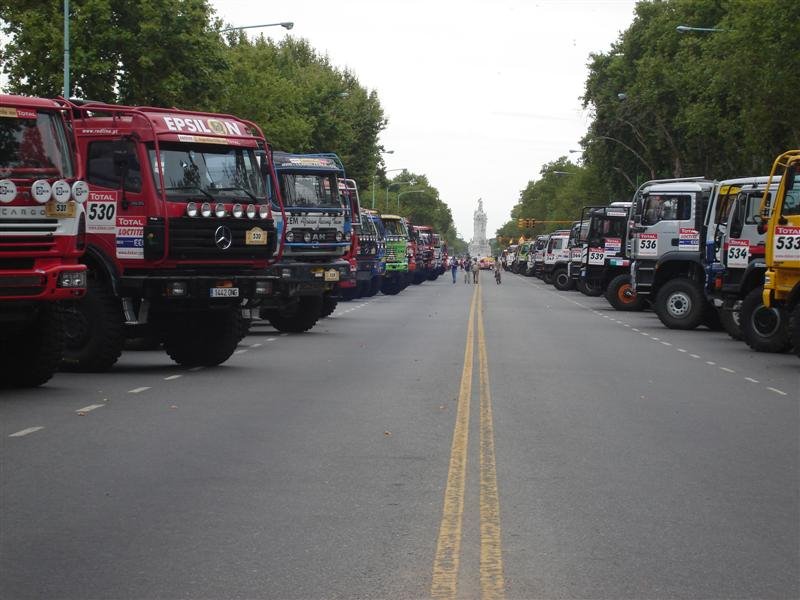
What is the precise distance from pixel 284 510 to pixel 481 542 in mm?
1441

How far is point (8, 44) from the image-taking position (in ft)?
122

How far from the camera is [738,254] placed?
2611cm

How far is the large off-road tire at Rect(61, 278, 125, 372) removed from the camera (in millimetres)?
17297

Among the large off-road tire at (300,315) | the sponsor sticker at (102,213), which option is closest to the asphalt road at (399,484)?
the sponsor sticker at (102,213)

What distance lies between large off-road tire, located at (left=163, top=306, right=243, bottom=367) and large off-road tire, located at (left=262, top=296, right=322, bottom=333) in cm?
815

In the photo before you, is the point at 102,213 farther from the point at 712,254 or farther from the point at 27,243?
the point at 712,254

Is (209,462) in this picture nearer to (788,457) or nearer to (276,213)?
(788,457)

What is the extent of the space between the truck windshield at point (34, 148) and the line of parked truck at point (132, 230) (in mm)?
12

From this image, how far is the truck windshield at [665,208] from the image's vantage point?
33469 mm

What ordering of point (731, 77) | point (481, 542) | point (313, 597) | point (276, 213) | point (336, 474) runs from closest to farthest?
point (313, 597)
point (481, 542)
point (336, 474)
point (276, 213)
point (731, 77)

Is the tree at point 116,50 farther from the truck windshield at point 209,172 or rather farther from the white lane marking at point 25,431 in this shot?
the white lane marking at point 25,431

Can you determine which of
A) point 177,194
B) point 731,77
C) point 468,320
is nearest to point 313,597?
point 177,194

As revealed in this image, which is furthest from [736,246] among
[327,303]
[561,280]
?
[561,280]

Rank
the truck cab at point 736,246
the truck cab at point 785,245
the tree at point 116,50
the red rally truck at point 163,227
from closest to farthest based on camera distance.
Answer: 1. the red rally truck at point 163,227
2. the truck cab at point 785,245
3. the truck cab at point 736,246
4. the tree at point 116,50
